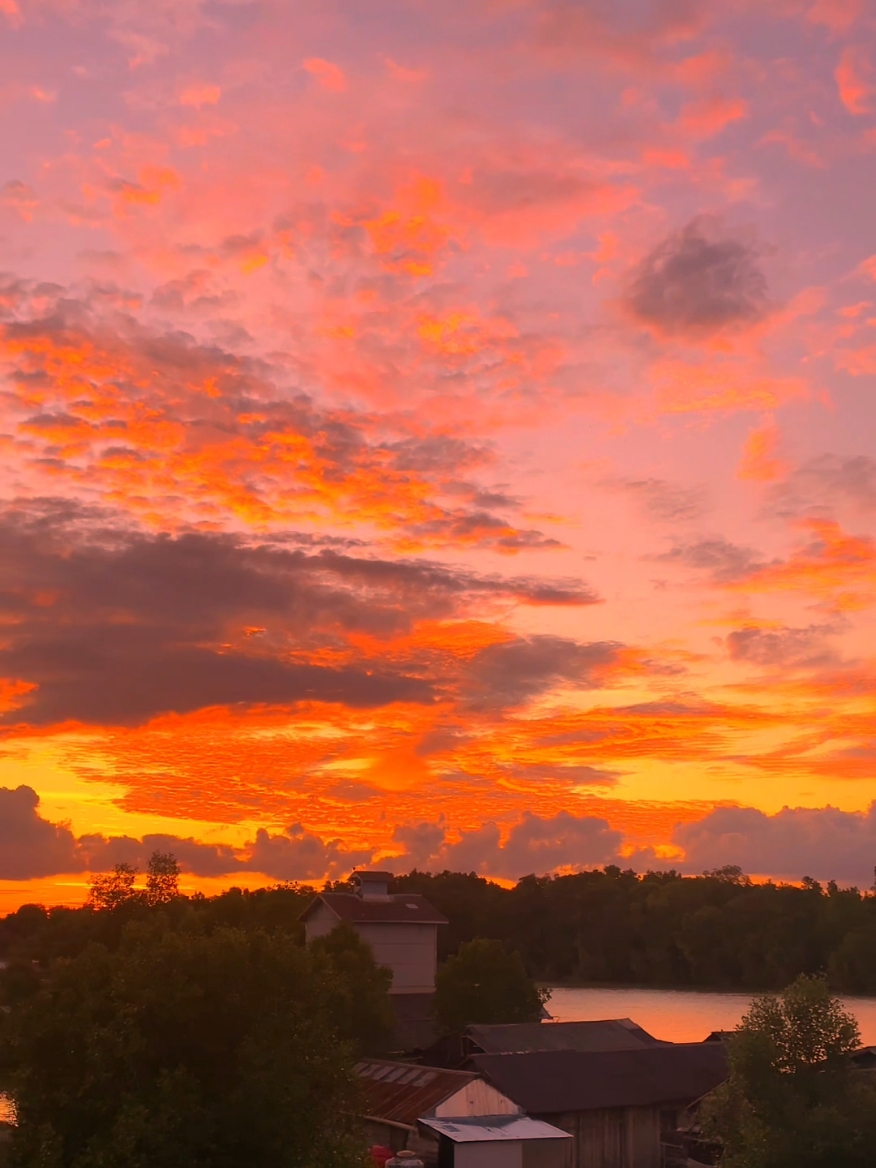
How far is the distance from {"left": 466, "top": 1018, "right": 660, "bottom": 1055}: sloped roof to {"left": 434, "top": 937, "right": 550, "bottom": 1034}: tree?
12776 mm

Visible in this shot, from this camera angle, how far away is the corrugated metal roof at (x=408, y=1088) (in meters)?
52.8

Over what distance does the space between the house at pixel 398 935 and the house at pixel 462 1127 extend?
41332 millimetres

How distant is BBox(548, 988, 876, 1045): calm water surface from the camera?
129500mm

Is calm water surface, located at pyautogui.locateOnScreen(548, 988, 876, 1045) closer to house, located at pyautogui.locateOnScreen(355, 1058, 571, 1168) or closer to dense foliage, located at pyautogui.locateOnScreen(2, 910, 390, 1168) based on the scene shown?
house, located at pyautogui.locateOnScreen(355, 1058, 571, 1168)

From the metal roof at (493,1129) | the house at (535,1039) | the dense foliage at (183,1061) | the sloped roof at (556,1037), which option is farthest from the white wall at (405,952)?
the dense foliage at (183,1061)

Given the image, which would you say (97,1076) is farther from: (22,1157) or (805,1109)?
(805,1109)

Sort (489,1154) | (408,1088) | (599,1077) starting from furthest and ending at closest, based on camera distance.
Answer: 1. (599,1077)
2. (408,1088)
3. (489,1154)

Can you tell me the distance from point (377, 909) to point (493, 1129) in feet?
170

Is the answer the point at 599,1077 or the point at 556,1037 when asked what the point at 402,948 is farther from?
the point at 599,1077

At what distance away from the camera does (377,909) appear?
10238 centimetres

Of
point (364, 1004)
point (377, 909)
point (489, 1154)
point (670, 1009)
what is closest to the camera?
point (489, 1154)

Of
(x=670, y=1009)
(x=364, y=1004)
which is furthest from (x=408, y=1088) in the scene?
(x=670, y=1009)

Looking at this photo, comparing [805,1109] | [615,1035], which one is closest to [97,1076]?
[805,1109]

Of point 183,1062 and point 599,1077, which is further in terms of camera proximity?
point 599,1077
